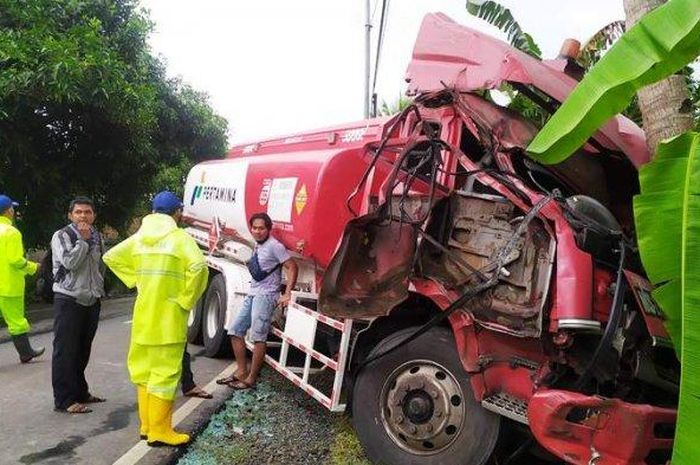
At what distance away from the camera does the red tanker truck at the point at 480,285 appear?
3.10 metres

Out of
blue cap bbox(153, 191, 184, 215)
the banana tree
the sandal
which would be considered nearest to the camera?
the banana tree

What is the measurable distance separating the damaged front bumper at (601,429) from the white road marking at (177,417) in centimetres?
242

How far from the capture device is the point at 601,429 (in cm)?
296

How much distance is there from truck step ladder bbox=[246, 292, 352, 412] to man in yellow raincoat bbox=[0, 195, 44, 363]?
2.78 m

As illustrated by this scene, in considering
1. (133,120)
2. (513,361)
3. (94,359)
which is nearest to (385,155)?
(513,361)

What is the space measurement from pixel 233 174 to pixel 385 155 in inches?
118

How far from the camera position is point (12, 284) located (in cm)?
627

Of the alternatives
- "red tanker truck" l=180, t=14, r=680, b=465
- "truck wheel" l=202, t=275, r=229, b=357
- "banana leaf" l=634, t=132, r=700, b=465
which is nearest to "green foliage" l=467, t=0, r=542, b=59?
"red tanker truck" l=180, t=14, r=680, b=465

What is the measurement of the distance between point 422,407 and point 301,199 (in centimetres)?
217

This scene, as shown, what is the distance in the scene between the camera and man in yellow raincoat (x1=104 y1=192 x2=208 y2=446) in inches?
157

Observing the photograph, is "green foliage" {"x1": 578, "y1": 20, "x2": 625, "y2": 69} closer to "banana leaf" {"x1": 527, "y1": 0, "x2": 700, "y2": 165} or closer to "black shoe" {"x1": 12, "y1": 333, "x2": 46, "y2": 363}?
"banana leaf" {"x1": 527, "y1": 0, "x2": 700, "y2": 165}

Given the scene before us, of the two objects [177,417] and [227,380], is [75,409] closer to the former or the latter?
[177,417]

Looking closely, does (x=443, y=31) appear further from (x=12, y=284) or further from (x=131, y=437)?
(x=12, y=284)

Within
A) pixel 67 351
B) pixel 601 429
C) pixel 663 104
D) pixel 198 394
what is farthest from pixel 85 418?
pixel 663 104
